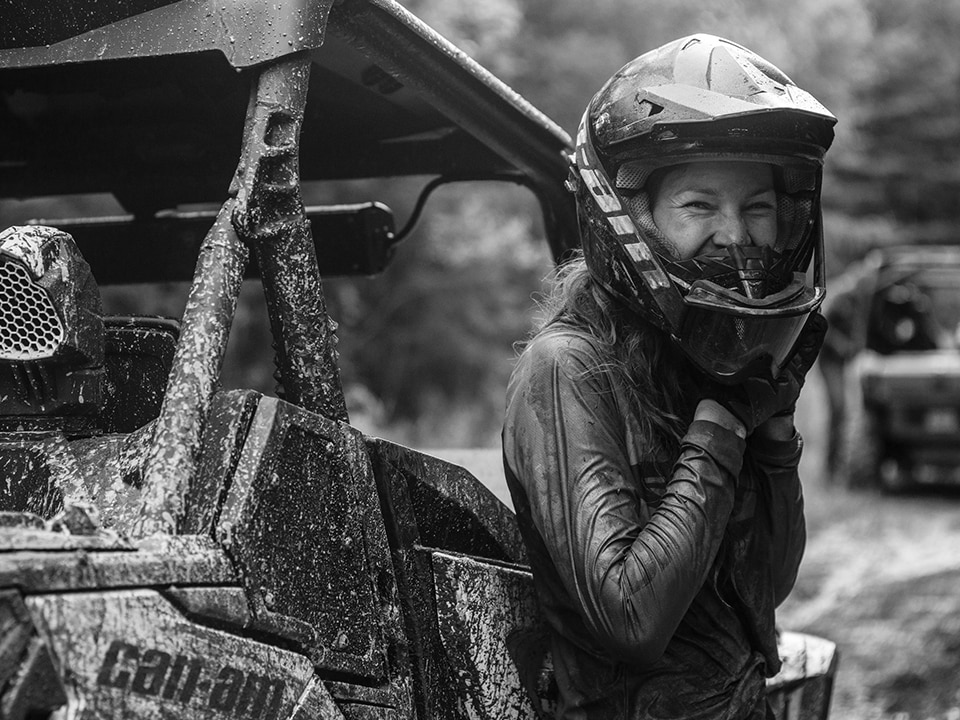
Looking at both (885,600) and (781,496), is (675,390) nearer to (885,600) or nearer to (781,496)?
(781,496)

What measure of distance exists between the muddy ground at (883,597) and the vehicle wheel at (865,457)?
1.30 feet

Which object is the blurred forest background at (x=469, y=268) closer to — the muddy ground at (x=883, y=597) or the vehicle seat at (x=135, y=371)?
the muddy ground at (x=883, y=597)

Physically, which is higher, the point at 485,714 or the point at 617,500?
the point at 617,500

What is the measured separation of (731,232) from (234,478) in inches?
44.3

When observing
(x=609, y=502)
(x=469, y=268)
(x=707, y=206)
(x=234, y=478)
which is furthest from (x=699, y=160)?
(x=469, y=268)

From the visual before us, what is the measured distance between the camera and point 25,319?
2225 millimetres

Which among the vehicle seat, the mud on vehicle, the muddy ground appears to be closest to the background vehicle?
the muddy ground

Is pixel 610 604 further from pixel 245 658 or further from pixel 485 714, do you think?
pixel 245 658

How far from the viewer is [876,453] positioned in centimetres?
1380

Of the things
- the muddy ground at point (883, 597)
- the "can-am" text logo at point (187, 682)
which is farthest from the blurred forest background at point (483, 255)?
the "can-am" text logo at point (187, 682)

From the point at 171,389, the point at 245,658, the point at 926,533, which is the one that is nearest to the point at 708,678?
the point at 245,658

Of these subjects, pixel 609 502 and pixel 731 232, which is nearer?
pixel 609 502

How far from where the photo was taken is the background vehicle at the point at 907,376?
13219 mm

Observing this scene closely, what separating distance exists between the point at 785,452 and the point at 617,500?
0.49 metres
